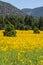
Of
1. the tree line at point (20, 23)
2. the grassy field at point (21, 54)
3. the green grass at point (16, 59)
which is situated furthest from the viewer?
the tree line at point (20, 23)

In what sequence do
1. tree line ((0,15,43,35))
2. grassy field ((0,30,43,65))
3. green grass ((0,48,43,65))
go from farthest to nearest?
tree line ((0,15,43,35)) < grassy field ((0,30,43,65)) < green grass ((0,48,43,65))

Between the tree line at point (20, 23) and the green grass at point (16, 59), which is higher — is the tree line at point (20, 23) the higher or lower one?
the lower one

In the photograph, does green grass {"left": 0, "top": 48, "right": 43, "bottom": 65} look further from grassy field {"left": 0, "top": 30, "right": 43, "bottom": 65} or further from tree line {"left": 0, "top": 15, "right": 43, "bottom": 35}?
tree line {"left": 0, "top": 15, "right": 43, "bottom": 35}

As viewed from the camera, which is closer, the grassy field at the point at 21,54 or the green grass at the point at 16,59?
the green grass at the point at 16,59

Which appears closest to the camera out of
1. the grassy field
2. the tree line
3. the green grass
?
the green grass

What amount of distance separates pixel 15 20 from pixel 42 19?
32.5 ft

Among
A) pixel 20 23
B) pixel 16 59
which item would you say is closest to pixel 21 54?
pixel 16 59

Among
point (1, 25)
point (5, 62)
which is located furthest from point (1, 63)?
point (1, 25)

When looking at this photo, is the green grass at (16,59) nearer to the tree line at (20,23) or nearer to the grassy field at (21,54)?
the grassy field at (21,54)

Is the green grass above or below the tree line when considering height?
above

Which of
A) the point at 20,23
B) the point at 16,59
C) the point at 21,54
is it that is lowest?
the point at 20,23

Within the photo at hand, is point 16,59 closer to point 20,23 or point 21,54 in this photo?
point 21,54

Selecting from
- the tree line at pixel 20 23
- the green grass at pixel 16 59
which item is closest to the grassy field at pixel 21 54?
the green grass at pixel 16 59

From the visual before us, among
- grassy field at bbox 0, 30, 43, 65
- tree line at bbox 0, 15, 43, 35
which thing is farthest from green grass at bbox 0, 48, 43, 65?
tree line at bbox 0, 15, 43, 35
